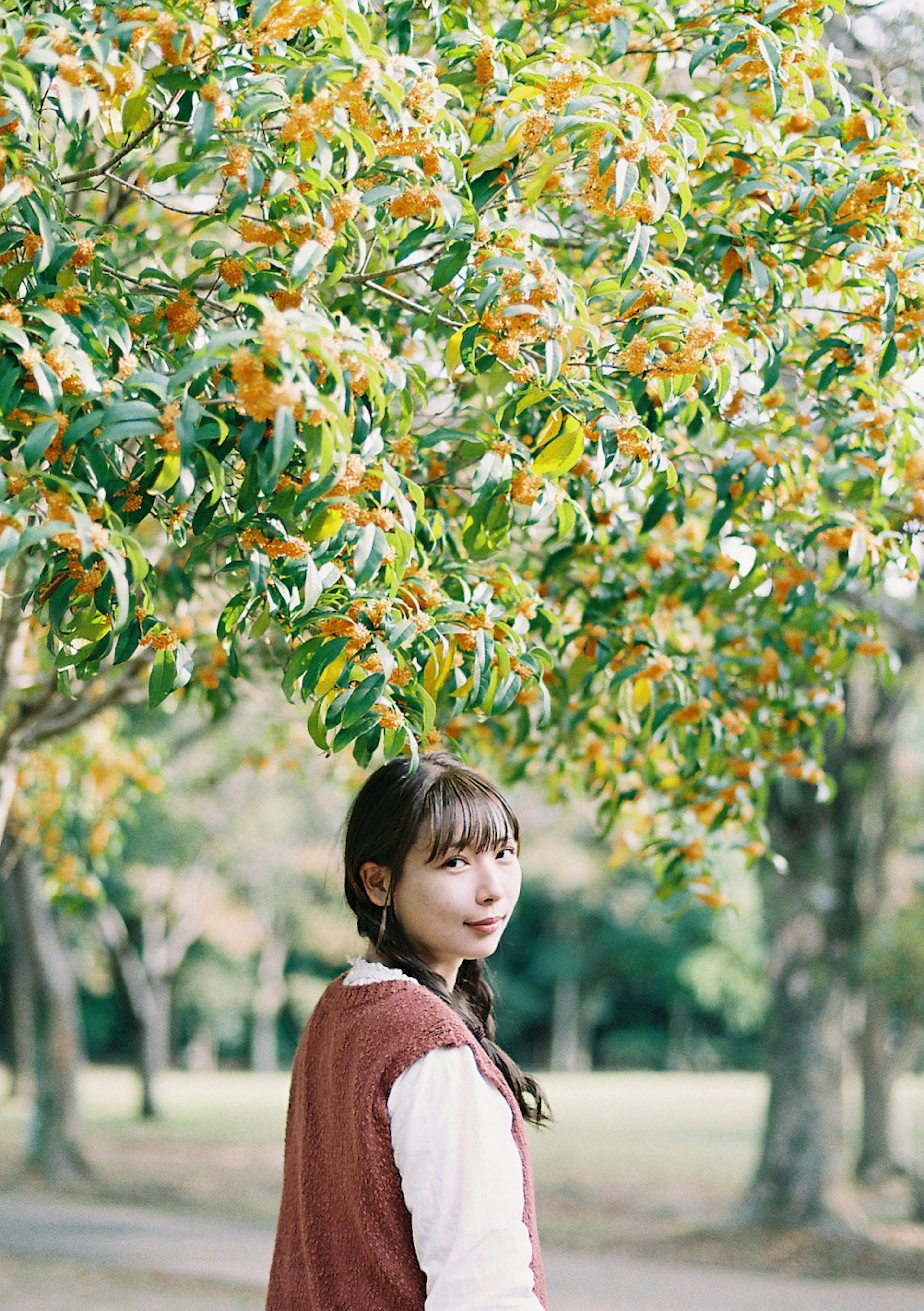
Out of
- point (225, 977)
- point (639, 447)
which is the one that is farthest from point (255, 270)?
point (225, 977)

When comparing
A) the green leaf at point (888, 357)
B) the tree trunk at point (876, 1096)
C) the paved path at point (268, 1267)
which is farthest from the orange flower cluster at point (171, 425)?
the tree trunk at point (876, 1096)

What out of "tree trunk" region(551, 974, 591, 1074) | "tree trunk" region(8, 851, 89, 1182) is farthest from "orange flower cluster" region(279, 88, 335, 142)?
"tree trunk" region(551, 974, 591, 1074)

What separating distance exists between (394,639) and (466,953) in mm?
487

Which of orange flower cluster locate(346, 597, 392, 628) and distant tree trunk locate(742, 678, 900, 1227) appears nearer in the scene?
orange flower cluster locate(346, 597, 392, 628)

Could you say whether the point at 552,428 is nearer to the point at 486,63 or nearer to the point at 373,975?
the point at 486,63

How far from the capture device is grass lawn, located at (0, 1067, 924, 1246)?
1119cm

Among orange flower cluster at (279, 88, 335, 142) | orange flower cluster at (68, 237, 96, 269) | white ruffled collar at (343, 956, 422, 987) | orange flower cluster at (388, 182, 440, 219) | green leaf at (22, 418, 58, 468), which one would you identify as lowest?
white ruffled collar at (343, 956, 422, 987)

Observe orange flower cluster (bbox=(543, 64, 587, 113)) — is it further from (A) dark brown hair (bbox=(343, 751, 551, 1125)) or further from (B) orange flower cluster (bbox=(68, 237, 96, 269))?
(A) dark brown hair (bbox=(343, 751, 551, 1125))

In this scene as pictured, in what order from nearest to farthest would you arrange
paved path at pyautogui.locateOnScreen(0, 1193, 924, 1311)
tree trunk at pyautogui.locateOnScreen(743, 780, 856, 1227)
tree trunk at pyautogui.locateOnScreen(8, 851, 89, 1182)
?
paved path at pyautogui.locateOnScreen(0, 1193, 924, 1311) → tree trunk at pyautogui.locateOnScreen(743, 780, 856, 1227) → tree trunk at pyautogui.locateOnScreen(8, 851, 89, 1182)

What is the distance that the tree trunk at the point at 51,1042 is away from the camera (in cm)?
1050

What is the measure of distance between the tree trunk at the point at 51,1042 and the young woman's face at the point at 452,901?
902 cm

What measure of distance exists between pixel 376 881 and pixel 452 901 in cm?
13

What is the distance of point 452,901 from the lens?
70.2 inches

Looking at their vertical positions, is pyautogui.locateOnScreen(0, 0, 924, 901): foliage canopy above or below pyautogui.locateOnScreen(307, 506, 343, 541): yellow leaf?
above
